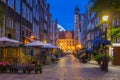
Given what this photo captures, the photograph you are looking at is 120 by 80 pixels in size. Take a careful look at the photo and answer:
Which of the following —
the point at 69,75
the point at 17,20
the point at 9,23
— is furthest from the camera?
the point at 17,20

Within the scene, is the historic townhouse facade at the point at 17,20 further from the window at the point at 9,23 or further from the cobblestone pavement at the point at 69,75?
the cobblestone pavement at the point at 69,75

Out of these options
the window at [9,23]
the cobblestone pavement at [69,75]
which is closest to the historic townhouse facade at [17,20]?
the window at [9,23]

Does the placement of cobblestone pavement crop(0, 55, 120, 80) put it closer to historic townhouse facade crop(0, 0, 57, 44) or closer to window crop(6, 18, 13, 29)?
historic townhouse facade crop(0, 0, 57, 44)

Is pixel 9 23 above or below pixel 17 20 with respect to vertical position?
below

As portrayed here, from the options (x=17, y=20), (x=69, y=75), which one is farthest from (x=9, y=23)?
(x=69, y=75)

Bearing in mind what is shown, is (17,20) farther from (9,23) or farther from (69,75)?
(69,75)

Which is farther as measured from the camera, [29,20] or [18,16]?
[29,20]

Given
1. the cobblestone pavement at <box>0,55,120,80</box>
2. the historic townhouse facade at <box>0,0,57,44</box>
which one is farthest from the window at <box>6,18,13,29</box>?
the cobblestone pavement at <box>0,55,120,80</box>

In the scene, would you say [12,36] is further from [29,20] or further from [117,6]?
[117,6]

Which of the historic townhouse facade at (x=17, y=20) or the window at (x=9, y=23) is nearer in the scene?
the historic townhouse facade at (x=17, y=20)

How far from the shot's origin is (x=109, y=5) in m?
9.15

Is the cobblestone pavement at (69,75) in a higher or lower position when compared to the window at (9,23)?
lower

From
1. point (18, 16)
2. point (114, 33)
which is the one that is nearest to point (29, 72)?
point (114, 33)

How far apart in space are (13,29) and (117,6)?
37.2 metres
